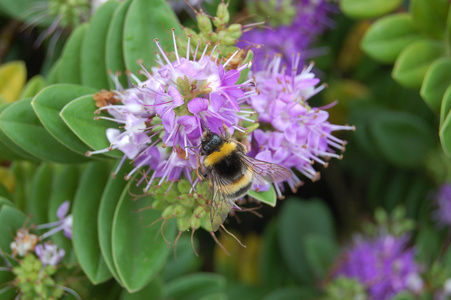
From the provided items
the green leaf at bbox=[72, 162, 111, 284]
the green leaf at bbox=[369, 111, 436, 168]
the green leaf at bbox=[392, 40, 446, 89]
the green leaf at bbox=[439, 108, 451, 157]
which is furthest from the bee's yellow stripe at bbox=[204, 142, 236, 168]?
the green leaf at bbox=[369, 111, 436, 168]

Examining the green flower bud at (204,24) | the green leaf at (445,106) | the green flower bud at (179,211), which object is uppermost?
the green flower bud at (204,24)

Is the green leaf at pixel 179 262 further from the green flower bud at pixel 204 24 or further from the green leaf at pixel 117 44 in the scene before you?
the green flower bud at pixel 204 24

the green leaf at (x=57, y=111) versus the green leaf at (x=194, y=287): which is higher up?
the green leaf at (x=57, y=111)

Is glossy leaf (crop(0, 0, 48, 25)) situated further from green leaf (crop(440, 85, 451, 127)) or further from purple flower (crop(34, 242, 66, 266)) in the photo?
green leaf (crop(440, 85, 451, 127))

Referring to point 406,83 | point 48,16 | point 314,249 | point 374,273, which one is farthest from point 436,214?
point 48,16

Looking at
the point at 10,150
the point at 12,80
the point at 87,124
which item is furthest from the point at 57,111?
the point at 12,80

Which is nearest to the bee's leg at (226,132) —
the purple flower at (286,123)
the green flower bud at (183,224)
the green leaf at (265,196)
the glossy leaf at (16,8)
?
the purple flower at (286,123)
